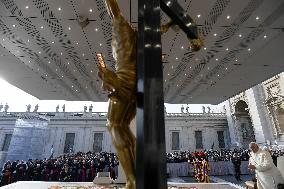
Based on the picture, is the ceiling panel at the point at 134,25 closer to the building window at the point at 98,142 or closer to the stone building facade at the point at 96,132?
the stone building facade at the point at 96,132

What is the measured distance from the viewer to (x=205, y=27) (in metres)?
9.36

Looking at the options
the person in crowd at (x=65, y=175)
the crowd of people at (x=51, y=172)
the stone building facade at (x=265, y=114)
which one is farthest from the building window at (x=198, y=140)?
the person in crowd at (x=65, y=175)

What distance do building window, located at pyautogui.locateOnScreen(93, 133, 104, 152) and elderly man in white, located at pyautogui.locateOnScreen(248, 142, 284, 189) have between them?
24739mm

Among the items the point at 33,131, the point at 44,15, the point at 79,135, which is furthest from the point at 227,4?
the point at 79,135

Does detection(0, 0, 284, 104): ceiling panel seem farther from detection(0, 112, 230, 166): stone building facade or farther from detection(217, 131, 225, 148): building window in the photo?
detection(217, 131, 225, 148): building window

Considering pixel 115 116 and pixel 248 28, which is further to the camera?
pixel 248 28

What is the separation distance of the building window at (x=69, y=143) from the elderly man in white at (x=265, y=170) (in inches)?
1018

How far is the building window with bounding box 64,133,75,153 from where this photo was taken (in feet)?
89.5

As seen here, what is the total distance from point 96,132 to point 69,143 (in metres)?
3.81

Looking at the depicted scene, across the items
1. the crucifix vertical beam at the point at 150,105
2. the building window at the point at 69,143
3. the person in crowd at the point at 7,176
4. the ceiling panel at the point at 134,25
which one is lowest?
the person in crowd at the point at 7,176

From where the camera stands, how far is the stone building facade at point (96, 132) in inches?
1053

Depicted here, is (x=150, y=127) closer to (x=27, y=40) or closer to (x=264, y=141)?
(x=27, y=40)

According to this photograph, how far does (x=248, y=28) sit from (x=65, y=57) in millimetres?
9729

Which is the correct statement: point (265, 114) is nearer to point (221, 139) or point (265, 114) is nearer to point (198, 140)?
point (221, 139)
